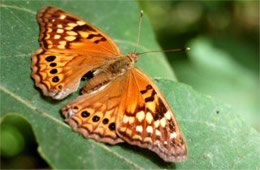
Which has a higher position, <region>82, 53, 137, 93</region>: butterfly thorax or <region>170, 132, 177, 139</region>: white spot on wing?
<region>82, 53, 137, 93</region>: butterfly thorax

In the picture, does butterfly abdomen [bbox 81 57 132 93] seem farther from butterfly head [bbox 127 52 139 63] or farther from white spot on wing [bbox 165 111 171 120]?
white spot on wing [bbox 165 111 171 120]

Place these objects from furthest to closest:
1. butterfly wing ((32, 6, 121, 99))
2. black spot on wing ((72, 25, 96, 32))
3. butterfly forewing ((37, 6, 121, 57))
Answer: black spot on wing ((72, 25, 96, 32)), butterfly forewing ((37, 6, 121, 57)), butterfly wing ((32, 6, 121, 99))

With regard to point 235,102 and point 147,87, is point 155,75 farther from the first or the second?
point 235,102

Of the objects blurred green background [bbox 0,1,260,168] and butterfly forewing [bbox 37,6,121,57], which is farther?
blurred green background [bbox 0,1,260,168]

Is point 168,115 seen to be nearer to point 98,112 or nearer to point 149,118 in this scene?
point 149,118

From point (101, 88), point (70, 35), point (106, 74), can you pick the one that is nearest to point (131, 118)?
point (101, 88)

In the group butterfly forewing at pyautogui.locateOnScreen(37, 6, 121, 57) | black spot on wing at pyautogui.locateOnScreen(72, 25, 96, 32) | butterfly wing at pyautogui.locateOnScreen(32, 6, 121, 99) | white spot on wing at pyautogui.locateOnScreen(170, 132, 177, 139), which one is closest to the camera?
white spot on wing at pyautogui.locateOnScreen(170, 132, 177, 139)

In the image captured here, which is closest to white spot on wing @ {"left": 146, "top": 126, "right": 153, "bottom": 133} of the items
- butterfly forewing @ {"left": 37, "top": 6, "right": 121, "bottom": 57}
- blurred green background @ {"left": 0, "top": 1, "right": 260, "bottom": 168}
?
butterfly forewing @ {"left": 37, "top": 6, "right": 121, "bottom": 57}

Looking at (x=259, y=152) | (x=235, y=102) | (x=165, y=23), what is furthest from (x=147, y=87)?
(x=165, y=23)
